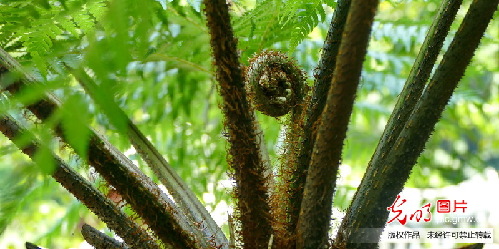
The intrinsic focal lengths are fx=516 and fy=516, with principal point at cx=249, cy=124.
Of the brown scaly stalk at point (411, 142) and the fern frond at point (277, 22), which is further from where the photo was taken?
the fern frond at point (277, 22)

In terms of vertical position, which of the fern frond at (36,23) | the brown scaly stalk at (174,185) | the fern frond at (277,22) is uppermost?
the fern frond at (277,22)

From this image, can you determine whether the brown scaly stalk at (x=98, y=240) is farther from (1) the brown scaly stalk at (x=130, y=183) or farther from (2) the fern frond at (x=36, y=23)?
(2) the fern frond at (x=36, y=23)

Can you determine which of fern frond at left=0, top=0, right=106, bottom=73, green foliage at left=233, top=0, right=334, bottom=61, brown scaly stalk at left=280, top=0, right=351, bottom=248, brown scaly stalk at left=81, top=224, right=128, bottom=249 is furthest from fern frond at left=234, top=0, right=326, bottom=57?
brown scaly stalk at left=81, top=224, right=128, bottom=249

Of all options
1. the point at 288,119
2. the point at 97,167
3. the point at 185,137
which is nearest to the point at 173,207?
the point at 97,167

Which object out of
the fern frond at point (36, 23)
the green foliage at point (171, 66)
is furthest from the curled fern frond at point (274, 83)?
the fern frond at point (36, 23)

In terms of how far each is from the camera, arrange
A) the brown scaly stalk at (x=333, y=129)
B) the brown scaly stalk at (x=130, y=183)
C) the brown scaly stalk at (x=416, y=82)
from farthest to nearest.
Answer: the brown scaly stalk at (x=416, y=82), the brown scaly stalk at (x=130, y=183), the brown scaly stalk at (x=333, y=129)
